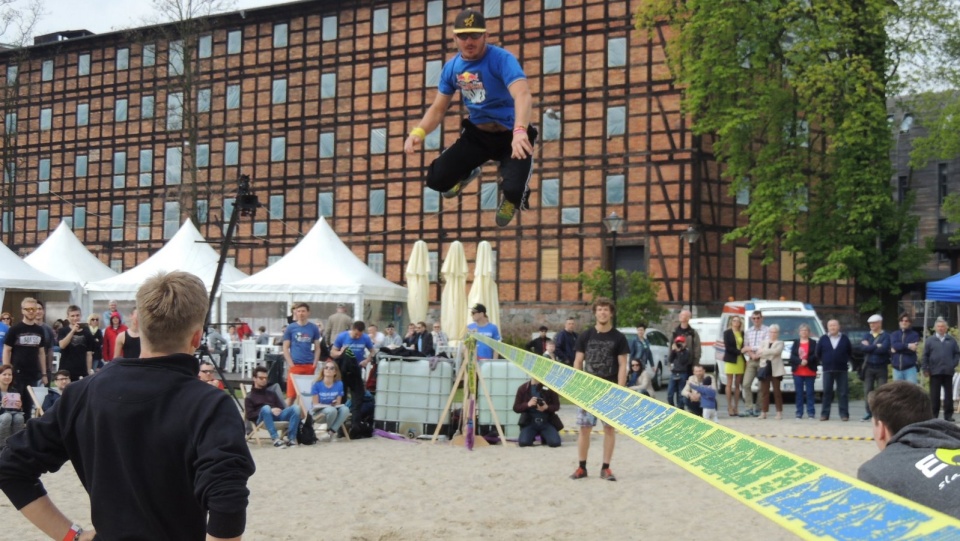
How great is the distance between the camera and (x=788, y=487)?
104 inches

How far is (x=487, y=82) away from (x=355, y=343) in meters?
11.0

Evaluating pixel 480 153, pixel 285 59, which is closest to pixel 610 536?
pixel 480 153

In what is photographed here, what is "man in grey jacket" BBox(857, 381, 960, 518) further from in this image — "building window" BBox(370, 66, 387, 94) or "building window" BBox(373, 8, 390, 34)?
"building window" BBox(373, 8, 390, 34)

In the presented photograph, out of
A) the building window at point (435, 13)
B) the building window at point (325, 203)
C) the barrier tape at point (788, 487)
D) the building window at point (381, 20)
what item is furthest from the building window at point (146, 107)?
the barrier tape at point (788, 487)

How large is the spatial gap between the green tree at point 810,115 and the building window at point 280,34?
71.5ft

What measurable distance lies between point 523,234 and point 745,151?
12801 mm

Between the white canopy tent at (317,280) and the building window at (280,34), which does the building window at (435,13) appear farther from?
the white canopy tent at (317,280)

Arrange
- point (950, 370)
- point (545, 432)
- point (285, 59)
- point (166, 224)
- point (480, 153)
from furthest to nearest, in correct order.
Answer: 1. point (166, 224)
2. point (285, 59)
3. point (950, 370)
4. point (545, 432)
5. point (480, 153)

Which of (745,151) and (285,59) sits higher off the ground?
(285,59)

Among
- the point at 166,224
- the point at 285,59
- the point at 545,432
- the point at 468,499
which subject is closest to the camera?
the point at 468,499

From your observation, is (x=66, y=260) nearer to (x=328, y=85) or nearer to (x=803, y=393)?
(x=328, y=85)

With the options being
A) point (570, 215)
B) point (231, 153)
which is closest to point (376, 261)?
point (570, 215)

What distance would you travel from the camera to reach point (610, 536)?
9.27m

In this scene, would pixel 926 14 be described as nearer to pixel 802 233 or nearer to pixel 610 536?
pixel 802 233
